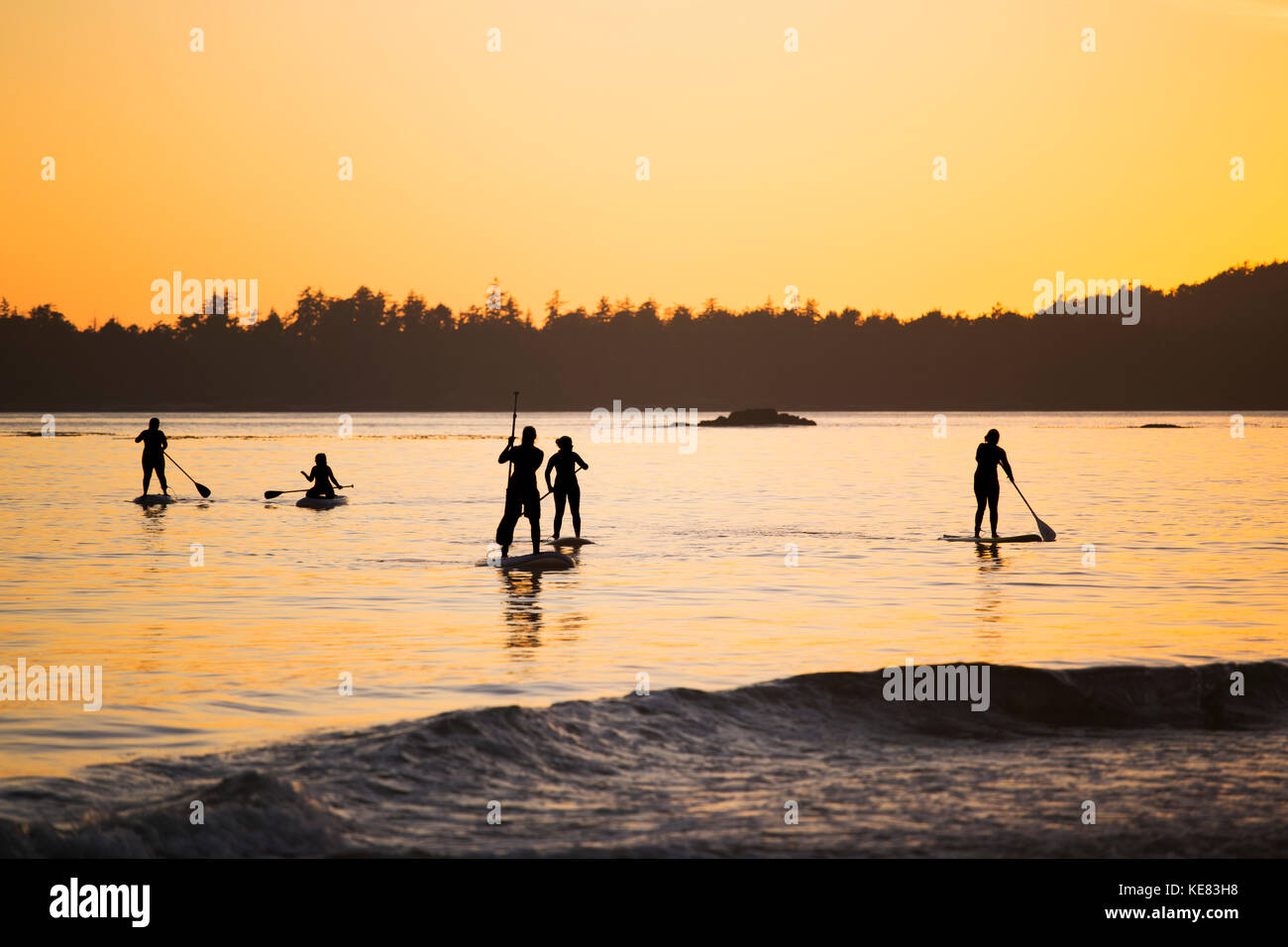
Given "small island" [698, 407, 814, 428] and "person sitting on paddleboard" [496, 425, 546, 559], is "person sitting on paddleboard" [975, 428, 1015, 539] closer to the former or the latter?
"person sitting on paddleboard" [496, 425, 546, 559]

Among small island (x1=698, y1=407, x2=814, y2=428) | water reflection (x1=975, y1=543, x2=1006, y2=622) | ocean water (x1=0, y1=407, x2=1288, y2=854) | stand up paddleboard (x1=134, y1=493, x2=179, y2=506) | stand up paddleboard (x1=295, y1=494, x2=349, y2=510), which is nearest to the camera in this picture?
ocean water (x1=0, y1=407, x2=1288, y2=854)

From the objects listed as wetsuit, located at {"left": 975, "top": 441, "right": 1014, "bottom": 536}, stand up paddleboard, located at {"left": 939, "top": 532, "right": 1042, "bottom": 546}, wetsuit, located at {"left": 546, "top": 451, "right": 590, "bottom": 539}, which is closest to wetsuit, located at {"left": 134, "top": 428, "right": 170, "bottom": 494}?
wetsuit, located at {"left": 546, "top": 451, "right": 590, "bottom": 539}

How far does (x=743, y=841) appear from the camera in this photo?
24.7 ft

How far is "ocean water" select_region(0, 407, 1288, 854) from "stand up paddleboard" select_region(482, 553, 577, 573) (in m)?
0.43

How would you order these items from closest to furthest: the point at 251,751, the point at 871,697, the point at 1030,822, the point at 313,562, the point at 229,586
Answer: the point at 1030,822
the point at 251,751
the point at 871,697
the point at 229,586
the point at 313,562

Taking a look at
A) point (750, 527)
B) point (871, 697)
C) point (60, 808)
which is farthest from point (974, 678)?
point (750, 527)

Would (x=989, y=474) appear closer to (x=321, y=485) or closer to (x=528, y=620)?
(x=528, y=620)

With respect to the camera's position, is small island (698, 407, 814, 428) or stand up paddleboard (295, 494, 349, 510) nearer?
stand up paddleboard (295, 494, 349, 510)

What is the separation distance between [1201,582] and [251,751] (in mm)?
15263

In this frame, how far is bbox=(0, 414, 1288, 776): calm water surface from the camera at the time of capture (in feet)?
38.4

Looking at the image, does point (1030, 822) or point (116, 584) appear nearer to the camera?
point (1030, 822)

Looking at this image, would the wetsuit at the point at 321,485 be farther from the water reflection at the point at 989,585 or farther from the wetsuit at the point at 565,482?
the water reflection at the point at 989,585
